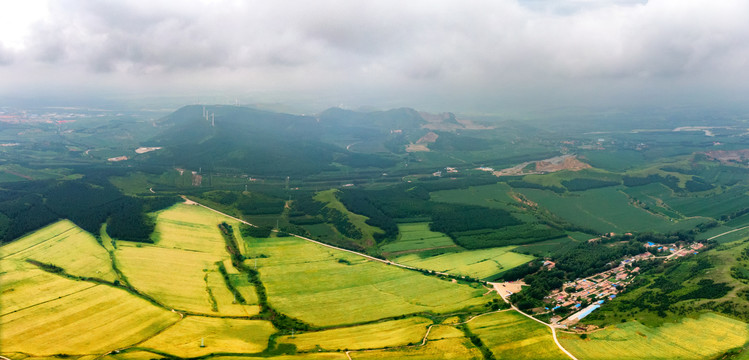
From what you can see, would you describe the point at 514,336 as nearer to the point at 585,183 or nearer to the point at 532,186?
the point at 532,186

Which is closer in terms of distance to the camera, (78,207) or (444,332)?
(444,332)

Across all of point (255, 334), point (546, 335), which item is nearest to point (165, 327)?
point (255, 334)

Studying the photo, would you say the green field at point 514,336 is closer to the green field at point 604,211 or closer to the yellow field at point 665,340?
the yellow field at point 665,340

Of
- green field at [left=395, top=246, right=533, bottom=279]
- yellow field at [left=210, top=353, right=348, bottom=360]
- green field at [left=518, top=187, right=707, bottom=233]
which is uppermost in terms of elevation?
green field at [left=518, top=187, right=707, bottom=233]

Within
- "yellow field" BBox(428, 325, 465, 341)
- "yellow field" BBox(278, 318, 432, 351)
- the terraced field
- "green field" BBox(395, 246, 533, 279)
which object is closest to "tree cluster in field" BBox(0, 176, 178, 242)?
the terraced field

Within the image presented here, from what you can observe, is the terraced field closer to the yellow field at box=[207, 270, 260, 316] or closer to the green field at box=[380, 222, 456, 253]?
the yellow field at box=[207, 270, 260, 316]

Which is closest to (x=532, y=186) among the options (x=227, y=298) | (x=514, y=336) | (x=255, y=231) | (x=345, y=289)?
(x=255, y=231)
